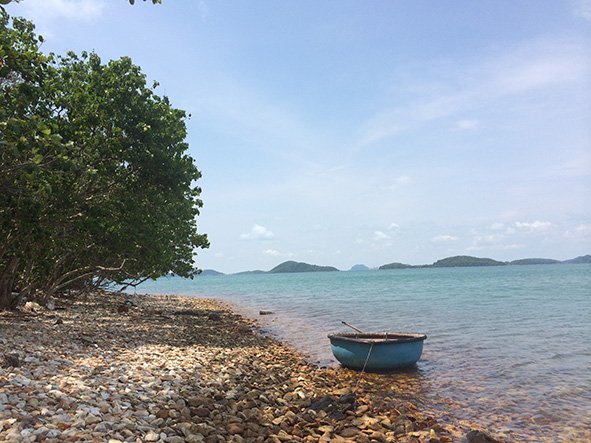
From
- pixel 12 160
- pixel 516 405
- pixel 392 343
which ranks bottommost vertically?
pixel 516 405

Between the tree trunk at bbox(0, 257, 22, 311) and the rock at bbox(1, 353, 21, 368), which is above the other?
the tree trunk at bbox(0, 257, 22, 311)

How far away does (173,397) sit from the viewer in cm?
945

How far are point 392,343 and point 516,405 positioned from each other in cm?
459

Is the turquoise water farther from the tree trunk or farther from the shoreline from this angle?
the tree trunk

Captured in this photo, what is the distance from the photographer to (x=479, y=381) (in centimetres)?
1533

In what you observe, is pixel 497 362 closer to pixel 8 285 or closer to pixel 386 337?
pixel 386 337

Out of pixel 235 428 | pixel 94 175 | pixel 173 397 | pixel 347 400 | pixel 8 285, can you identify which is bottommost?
pixel 347 400

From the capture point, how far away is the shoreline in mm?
7293

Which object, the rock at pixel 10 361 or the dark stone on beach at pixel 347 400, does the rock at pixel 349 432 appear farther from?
the rock at pixel 10 361

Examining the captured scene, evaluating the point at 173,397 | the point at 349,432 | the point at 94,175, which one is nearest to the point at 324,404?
the point at 349,432

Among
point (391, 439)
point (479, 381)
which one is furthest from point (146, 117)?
point (479, 381)

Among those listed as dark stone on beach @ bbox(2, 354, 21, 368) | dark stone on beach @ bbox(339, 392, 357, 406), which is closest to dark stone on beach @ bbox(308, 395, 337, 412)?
dark stone on beach @ bbox(339, 392, 357, 406)

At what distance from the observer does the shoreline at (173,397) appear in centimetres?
729

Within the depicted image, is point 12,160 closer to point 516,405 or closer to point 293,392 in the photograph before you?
point 293,392
